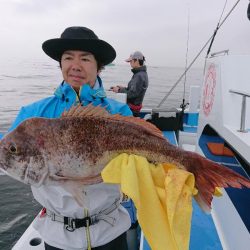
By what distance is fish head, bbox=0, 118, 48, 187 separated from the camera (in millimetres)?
2225

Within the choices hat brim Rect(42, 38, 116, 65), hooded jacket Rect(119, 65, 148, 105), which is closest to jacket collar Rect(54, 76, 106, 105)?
hat brim Rect(42, 38, 116, 65)

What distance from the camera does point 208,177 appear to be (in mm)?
2156

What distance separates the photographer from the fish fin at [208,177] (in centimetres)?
208

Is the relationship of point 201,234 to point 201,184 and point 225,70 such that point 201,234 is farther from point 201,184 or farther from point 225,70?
point 225,70

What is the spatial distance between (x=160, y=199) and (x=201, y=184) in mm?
321

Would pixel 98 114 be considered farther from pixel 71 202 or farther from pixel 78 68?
pixel 71 202

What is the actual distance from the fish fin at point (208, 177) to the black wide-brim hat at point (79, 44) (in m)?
1.40

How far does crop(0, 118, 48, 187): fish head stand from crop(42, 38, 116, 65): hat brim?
40.4 inches

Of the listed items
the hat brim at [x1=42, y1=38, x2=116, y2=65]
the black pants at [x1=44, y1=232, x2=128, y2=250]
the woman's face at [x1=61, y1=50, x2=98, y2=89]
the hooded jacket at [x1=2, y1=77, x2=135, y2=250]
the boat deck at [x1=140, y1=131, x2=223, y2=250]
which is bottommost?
the boat deck at [x1=140, y1=131, x2=223, y2=250]

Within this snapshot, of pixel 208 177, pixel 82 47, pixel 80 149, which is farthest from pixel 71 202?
pixel 82 47

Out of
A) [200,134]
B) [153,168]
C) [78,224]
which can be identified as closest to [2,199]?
[200,134]

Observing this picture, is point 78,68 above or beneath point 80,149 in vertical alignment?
above

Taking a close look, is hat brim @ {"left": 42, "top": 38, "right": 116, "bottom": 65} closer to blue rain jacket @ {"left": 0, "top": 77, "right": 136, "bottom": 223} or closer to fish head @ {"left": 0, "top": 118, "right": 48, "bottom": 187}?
blue rain jacket @ {"left": 0, "top": 77, "right": 136, "bottom": 223}

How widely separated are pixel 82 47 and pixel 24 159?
1.22 metres
